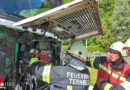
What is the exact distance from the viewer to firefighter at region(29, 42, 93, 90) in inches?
82.0

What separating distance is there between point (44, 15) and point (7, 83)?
111cm

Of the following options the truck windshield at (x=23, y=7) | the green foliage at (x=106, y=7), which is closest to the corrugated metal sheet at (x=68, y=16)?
the truck windshield at (x=23, y=7)

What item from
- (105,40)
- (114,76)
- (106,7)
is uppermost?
(106,7)

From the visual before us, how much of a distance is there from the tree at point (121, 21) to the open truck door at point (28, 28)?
87.8 feet

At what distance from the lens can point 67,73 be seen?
6.84 feet

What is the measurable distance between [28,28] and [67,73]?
3.50ft

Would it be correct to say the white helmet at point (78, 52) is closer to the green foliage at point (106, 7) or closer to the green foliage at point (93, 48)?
the green foliage at point (93, 48)

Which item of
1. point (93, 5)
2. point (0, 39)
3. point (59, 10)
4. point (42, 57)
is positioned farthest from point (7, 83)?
point (93, 5)

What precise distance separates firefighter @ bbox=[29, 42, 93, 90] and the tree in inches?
1081

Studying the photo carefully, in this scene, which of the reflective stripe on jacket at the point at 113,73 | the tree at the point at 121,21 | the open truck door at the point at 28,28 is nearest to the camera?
the open truck door at the point at 28,28

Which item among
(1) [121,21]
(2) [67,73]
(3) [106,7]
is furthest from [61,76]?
(3) [106,7]

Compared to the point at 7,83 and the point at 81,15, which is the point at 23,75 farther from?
the point at 81,15

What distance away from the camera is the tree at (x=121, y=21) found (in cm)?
2850

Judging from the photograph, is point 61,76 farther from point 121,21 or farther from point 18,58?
point 121,21
